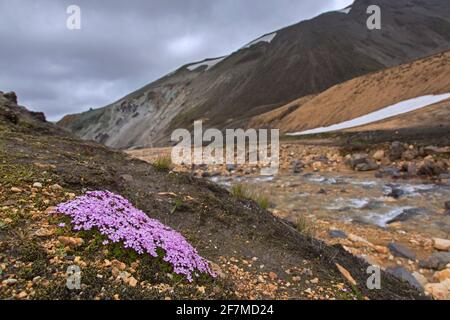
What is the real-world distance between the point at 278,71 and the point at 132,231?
280ft

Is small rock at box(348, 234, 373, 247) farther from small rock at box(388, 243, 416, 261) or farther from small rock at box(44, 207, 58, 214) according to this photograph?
small rock at box(44, 207, 58, 214)

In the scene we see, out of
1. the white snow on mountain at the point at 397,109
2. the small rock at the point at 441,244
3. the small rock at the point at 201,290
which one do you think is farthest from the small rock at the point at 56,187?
the white snow on mountain at the point at 397,109

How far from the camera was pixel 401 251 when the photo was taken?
7.77 meters

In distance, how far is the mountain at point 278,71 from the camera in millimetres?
80188

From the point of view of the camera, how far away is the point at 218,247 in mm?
4941

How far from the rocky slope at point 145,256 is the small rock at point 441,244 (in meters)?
2.81

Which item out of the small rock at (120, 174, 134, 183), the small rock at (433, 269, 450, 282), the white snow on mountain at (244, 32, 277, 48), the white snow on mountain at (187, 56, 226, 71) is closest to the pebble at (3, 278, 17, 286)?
the small rock at (120, 174, 134, 183)

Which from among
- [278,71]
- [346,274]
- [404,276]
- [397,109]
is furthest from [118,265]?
[278,71]

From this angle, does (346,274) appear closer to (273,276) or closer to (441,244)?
(273,276)

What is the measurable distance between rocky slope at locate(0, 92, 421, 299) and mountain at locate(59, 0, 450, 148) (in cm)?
5163

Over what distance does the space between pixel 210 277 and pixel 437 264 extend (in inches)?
197

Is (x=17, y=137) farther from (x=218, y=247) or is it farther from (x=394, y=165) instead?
(x=394, y=165)

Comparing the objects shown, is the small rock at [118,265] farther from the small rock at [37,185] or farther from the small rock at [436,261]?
the small rock at [436,261]
